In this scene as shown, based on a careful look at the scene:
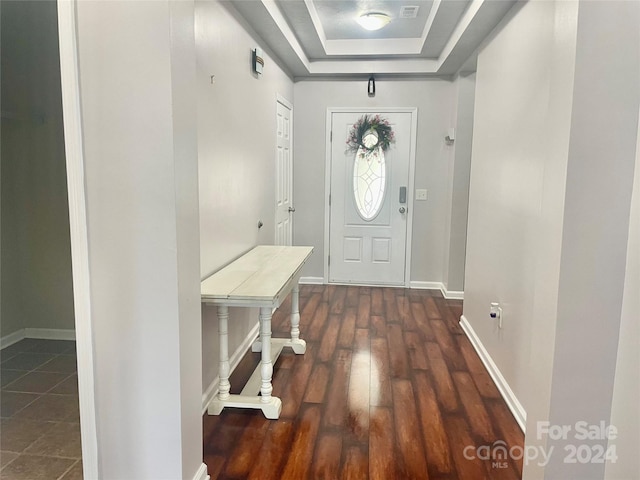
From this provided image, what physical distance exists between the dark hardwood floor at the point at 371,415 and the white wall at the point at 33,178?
168cm

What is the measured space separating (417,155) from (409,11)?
1774mm

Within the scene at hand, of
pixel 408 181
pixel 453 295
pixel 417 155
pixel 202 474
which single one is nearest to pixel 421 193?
pixel 408 181

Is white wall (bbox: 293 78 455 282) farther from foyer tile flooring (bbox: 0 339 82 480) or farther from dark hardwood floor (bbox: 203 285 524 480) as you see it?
foyer tile flooring (bbox: 0 339 82 480)

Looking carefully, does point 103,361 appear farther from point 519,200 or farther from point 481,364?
point 481,364

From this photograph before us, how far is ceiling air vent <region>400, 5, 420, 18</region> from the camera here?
376cm

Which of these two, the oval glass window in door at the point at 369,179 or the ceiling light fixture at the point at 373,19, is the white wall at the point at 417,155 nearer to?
the oval glass window in door at the point at 369,179

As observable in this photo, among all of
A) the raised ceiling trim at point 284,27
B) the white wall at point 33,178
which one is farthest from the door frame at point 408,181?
the white wall at point 33,178

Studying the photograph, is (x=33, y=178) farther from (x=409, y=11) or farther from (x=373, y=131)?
(x=373, y=131)

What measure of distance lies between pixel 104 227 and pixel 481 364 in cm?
266

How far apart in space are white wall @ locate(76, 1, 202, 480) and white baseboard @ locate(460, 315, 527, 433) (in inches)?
67.3

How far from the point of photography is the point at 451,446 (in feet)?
7.65

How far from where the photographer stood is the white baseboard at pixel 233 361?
273 cm

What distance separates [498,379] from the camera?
9.81ft

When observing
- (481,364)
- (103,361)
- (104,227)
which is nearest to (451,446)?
(481,364)
